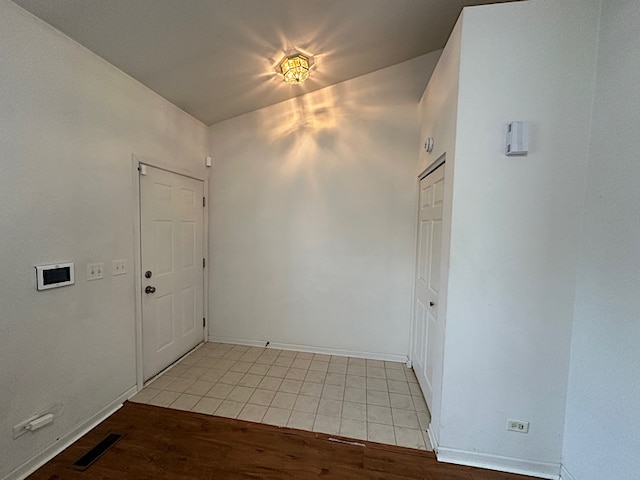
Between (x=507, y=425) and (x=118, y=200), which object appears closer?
(x=507, y=425)

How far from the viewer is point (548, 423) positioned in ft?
5.22

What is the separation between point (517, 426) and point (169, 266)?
302 centimetres

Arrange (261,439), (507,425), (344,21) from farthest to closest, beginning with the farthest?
(344,21) < (261,439) < (507,425)

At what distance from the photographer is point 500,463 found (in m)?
1.64

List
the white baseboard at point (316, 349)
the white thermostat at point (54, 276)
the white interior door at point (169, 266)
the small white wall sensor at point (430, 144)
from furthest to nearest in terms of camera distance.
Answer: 1. the white baseboard at point (316, 349)
2. the white interior door at point (169, 266)
3. the small white wall sensor at point (430, 144)
4. the white thermostat at point (54, 276)

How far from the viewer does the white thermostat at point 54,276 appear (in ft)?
5.10

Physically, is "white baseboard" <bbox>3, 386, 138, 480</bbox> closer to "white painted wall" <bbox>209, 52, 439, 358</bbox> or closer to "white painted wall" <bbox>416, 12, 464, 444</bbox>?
"white painted wall" <bbox>209, 52, 439, 358</bbox>

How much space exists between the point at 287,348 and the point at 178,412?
1297 mm

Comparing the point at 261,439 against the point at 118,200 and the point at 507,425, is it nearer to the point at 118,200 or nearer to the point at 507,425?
the point at 507,425

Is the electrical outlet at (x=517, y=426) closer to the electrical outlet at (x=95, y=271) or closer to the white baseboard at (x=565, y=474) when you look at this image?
the white baseboard at (x=565, y=474)

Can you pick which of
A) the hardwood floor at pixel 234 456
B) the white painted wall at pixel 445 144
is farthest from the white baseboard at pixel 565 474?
the white painted wall at pixel 445 144

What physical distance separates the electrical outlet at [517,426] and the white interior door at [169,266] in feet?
9.27

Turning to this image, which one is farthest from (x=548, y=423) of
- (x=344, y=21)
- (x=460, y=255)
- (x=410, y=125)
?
(x=344, y=21)

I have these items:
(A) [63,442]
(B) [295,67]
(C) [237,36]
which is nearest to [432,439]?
(A) [63,442]
